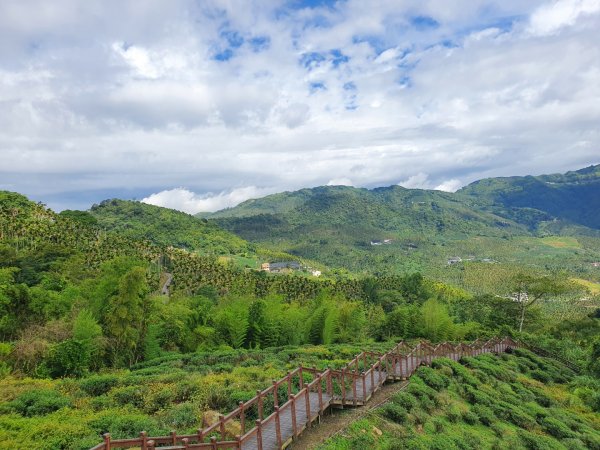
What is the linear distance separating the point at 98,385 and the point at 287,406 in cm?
1029

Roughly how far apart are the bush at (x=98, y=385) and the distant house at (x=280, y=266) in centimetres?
10530

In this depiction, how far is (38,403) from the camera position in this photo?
13.8m

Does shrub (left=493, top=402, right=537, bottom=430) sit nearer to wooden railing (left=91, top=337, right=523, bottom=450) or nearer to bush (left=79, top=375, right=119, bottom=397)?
wooden railing (left=91, top=337, right=523, bottom=450)

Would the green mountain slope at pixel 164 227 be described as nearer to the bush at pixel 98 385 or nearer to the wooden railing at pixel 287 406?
the bush at pixel 98 385

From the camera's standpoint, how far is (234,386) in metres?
15.8

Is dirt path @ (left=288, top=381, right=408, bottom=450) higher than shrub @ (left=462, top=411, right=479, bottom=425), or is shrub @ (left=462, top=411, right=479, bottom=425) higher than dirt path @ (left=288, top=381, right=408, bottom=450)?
dirt path @ (left=288, top=381, right=408, bottom=450)

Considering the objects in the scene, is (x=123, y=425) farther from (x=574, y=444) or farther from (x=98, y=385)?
(x=574, y=444)

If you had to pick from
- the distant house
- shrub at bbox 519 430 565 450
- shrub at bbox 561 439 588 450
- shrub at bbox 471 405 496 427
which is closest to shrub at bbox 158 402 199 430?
shrub at bbox 471 405 496 427

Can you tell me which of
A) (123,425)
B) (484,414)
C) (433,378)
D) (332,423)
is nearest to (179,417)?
(123,425)

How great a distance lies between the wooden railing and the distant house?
104m

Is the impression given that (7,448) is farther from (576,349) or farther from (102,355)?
(576,349)

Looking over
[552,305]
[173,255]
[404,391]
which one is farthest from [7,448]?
[552,305]

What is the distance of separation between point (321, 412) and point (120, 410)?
6.97 metres

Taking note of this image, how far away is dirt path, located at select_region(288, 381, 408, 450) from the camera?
37.0ft
